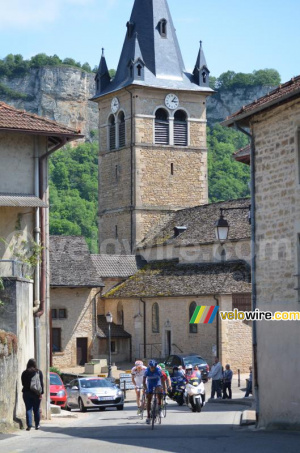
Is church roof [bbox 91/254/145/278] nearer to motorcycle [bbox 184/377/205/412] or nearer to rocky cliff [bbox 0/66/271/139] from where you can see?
motorcycle [bbox 184/377/205/412]

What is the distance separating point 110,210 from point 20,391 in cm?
4415

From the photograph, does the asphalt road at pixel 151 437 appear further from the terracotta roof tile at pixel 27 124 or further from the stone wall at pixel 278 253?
the terracotta roof tile at pixel 27 124

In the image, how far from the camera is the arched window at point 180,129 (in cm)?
6631

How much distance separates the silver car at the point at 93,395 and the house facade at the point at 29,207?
510 centimetres

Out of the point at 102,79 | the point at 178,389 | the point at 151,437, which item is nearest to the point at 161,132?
the point at 102,79

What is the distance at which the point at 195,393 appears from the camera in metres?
27.6

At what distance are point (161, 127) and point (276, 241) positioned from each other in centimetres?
4449

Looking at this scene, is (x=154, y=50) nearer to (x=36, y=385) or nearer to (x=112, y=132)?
(x=112, y=132)

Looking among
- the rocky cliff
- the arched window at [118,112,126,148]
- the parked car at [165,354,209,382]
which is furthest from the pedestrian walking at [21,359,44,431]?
the rocky cliff

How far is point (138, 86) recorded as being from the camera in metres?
63.9

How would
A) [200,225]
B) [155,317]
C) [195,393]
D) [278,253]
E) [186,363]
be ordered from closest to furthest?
[278,253], [195,393], [186,363], [155,317], [200,225]

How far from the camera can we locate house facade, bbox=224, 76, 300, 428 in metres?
20.7

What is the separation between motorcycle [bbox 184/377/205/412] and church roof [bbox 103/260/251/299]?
22.5m

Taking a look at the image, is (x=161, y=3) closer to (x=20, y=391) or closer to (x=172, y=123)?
(x=172, y=123)
